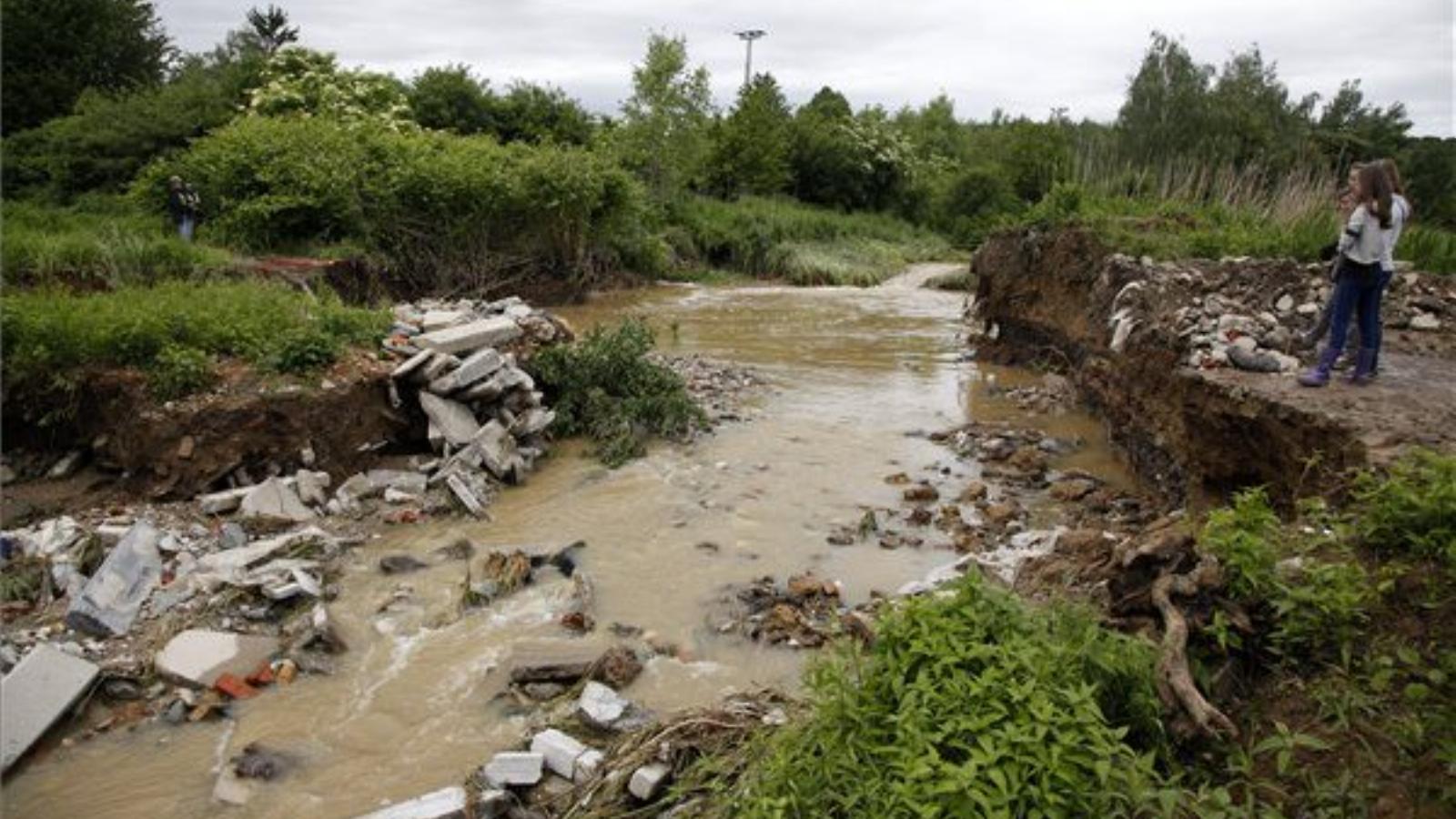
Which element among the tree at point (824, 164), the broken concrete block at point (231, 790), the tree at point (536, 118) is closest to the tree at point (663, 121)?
the tree at point (536, 118)

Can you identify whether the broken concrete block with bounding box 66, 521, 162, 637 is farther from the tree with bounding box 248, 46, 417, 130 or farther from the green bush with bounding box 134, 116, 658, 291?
the tree with bounding box 248, 46, 417, 130

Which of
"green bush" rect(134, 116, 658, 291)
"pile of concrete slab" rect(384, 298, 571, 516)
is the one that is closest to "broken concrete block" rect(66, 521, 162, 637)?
"pile of concrete slab" rect(384, 298, 571, 516)

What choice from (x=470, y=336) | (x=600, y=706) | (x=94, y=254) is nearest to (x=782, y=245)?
(x=94, y=254)

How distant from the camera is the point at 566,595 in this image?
6.38 meters

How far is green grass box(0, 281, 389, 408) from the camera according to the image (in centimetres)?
779

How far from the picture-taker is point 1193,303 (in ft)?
30.1

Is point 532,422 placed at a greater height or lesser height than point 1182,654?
lesser

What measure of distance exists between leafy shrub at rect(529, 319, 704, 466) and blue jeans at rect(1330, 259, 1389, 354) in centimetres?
591

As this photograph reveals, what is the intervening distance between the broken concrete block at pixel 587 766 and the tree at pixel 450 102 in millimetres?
25285

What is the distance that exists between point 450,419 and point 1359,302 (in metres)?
7.47

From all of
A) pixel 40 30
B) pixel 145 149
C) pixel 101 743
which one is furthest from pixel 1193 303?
pixel 40 30

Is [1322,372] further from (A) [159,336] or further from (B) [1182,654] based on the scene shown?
(A) [159,336]

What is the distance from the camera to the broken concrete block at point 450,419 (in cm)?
877

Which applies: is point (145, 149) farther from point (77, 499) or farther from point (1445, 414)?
point (1445, 414)
